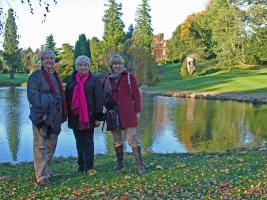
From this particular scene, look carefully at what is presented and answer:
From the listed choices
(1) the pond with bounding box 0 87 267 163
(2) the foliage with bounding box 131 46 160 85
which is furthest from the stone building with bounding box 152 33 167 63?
(1) the pond with bounding box 0 87 267 163

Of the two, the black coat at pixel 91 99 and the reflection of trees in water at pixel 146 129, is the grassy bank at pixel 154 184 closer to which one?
the black coat at pixel 91 99

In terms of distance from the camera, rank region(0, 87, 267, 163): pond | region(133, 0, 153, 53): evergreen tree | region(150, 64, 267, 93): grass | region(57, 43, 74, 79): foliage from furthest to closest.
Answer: region(133, 0, 153, 53): evergreen tree < region(57, 43, 74, 79): foliage < region(150, 64, 267, 93): grass < region(0, 87, 267, 163): pond

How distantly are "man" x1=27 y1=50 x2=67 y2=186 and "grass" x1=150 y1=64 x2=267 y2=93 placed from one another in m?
35.1

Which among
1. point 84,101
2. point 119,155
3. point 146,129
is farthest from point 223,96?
point 84,101

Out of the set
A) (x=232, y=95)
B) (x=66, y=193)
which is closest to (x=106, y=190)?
(x=66, y=193)

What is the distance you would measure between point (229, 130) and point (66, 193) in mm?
15202

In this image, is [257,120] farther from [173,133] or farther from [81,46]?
[81,46]

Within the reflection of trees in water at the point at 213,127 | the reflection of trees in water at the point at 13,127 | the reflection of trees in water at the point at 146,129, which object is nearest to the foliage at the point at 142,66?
the reflection of trees in water at the point at 213,127

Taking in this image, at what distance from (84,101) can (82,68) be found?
0.60m

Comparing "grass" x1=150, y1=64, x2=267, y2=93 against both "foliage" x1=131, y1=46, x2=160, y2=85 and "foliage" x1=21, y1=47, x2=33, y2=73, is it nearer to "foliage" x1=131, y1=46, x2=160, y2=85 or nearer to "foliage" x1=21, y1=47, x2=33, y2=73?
"foliage" x1=131, y1=46, x2=160, y2=85

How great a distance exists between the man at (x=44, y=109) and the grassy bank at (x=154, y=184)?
1.32ft

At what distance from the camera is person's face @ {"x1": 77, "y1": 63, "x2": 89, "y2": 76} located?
7.66 meters

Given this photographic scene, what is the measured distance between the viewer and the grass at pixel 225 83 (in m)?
43.0

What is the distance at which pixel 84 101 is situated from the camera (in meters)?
7.62
